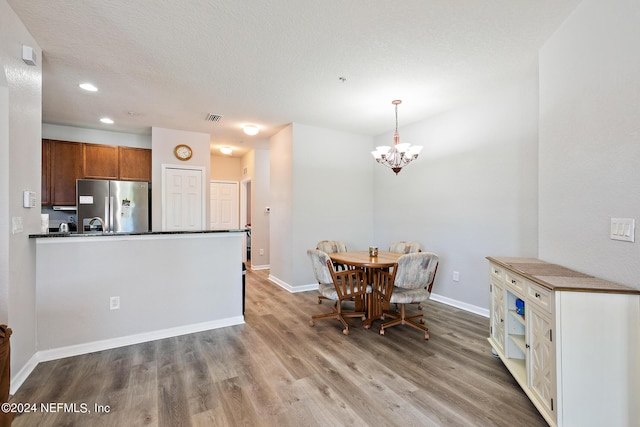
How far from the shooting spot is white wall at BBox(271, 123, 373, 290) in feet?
15.7

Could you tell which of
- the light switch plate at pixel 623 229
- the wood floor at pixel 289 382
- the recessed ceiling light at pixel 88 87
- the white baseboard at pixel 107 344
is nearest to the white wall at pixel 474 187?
the wood floor at pixel 289 382

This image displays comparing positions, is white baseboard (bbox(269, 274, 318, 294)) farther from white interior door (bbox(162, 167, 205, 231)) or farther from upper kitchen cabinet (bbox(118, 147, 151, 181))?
upper kitchen cabinet (bbox(118, 147, 151, 181))

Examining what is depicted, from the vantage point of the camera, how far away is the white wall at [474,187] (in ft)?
10.4

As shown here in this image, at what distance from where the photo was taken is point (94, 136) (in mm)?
5105

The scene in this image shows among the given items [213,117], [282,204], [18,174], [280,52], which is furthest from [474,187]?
[18,174]

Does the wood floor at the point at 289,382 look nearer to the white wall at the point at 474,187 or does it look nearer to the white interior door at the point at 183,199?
the white wall at the point at 474,187

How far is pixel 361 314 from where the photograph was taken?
3.38 m

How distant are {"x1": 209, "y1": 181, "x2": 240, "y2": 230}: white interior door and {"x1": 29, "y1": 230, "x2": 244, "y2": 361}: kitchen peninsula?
13.5 ft

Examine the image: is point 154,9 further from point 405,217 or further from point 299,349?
point 405,217

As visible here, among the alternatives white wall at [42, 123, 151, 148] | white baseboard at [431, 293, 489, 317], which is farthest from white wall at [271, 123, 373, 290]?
white wall at [42, 123, 151, 148]

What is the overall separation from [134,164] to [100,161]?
0.49m

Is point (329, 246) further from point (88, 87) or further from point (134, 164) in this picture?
point (134, 164)

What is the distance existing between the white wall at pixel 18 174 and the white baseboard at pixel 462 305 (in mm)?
4511

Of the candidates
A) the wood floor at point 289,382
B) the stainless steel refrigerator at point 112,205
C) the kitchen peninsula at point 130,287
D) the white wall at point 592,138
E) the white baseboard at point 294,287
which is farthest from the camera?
the white baseboard at point 294,287
